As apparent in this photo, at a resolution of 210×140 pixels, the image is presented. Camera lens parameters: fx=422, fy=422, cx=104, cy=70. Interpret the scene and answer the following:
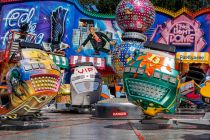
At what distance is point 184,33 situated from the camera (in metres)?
27.1

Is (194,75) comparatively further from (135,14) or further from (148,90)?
(148,90)

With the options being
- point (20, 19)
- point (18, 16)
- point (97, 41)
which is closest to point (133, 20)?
point (97, 41)

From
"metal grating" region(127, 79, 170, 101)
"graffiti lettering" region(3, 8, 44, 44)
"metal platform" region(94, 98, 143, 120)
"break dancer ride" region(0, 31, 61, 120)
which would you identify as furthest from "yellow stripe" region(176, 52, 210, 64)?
"break dancer ride" region(0, 31, 61, 120)

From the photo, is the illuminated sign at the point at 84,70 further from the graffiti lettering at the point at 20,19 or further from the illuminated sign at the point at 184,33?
the illuminated sign at the point at 184,33

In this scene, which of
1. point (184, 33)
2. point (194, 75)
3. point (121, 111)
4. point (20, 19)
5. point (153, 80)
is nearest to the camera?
point (153, 80)

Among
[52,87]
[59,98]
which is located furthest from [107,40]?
[52,87]

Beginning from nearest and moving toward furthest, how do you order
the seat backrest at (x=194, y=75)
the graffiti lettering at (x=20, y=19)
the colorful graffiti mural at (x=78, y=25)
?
the seat backrest at (x=194, y=75)
the colorful graffiti mural at (x=78, y=25)
the graffiti lettering at (x=20, y=19)

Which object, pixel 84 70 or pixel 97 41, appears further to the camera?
pixel 97 41

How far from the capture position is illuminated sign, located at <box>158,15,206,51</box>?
2686cm

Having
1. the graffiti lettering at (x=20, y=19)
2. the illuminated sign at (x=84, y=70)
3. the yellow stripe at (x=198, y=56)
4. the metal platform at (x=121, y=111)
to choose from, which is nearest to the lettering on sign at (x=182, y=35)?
the yellow stripe at (x=198, y=56)

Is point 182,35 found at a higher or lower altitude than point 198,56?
higher

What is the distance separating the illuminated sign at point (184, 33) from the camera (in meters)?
26.9

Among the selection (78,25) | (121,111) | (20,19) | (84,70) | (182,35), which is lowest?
(121,111)

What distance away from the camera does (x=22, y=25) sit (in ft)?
88.3
